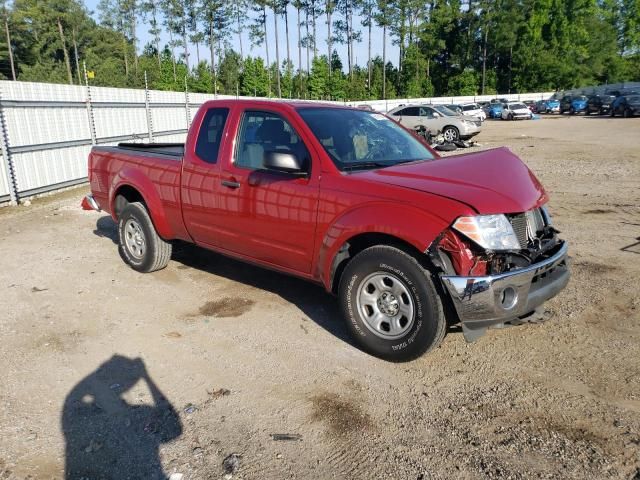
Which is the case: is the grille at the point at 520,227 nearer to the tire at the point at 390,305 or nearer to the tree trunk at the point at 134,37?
the tire at the point at 390,305

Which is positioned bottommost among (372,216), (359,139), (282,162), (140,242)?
(140,242)

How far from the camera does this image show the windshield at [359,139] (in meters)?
4.21

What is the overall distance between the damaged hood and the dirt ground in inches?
47.6

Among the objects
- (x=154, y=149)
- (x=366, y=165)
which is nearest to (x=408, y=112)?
(x=154, y=149)

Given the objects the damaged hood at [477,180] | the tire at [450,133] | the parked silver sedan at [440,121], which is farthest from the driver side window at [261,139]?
the tire at [450,133]

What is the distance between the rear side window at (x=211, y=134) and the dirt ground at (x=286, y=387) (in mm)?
1428

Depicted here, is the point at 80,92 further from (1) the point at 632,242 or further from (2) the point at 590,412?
(2) the point at 590,412

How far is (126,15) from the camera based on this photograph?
2808 inches

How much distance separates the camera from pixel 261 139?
15.2 feet

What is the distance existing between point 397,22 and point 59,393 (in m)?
78.3

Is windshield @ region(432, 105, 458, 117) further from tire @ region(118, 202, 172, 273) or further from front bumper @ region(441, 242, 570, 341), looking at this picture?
front bumper @ region(441, 242, 570, 341)

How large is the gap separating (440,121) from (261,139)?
809 inches

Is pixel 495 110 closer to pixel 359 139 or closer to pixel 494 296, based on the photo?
pixel 359 139

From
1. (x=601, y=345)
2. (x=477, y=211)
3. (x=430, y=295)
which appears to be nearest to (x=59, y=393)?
(x=430, y=295)
